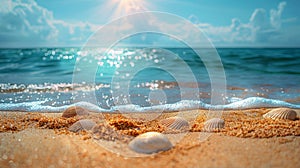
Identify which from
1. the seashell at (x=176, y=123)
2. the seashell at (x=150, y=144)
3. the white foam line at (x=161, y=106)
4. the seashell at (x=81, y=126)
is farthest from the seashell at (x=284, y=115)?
the seashell at (x=81, y=126)

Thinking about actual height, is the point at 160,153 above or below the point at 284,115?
below

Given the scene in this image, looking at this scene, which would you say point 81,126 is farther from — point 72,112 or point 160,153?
point 160,153

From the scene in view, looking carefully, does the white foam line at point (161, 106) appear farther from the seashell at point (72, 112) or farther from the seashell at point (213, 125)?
the seashell at point (213, 125)

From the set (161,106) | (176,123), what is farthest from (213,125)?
(161,106)

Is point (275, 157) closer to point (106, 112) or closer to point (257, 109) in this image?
point (257, 109)

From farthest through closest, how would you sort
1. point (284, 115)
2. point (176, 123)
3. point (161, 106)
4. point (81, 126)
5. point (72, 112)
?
point (161, 106) → point (72, 112) → point (284, 115) → point (176, 123) → point (81, 126)
